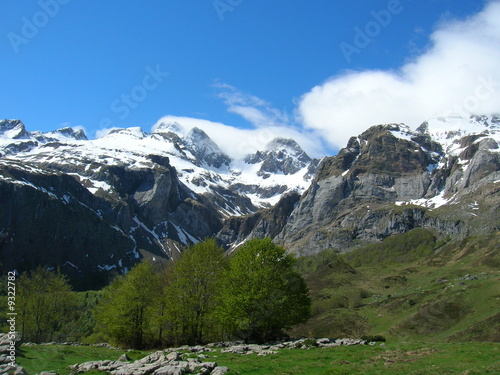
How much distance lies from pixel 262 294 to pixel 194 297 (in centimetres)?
1011

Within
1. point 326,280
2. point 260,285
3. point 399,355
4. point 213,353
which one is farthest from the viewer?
point 326,280

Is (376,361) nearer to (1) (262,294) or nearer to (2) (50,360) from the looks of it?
(1) (262,294)

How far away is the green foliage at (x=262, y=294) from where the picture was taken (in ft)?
157

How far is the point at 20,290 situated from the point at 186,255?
4249cm

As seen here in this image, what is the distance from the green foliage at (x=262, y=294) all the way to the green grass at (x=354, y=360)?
10.8 metres

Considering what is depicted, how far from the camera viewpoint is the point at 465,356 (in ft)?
94.1

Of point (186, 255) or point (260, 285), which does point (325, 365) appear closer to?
point (260, 285)

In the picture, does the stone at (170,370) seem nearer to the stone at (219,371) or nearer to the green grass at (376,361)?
the stone at (219,371)

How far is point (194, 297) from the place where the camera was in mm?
52938

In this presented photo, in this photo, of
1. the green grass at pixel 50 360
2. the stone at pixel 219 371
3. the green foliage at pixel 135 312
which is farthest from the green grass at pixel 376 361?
the green foliage at pixel 135 312

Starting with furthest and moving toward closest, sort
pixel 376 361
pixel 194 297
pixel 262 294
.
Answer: pixel 194 297 < pixel 262 294 < pixel 376 361

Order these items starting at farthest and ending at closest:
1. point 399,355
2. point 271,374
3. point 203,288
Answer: point 203,288
point 399,355
point 271,374

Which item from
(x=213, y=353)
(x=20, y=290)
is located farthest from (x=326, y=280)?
(x=213, y=353)

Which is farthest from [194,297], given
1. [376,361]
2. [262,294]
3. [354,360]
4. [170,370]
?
[376,361]
